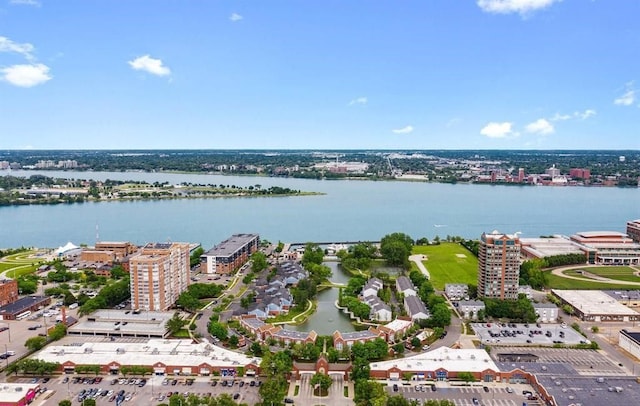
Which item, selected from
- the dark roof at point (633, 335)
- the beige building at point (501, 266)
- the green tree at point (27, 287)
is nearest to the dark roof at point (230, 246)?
the green tree at point (27, 287)

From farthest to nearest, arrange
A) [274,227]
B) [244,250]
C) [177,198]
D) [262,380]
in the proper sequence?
[177,198] → [274,227] → [244,250] → [262,380]

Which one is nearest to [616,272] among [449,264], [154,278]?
[449,264]

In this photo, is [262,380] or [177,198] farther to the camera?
[177,198]

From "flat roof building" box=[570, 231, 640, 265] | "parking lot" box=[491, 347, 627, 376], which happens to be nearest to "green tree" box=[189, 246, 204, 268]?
"parking lot" box=[491, 347, 627, 376]

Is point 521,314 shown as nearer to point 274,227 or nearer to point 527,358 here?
point 527,358

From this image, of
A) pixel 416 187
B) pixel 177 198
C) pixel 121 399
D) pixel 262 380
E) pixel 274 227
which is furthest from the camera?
pixel 416 187

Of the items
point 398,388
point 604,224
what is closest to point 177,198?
point 604,224

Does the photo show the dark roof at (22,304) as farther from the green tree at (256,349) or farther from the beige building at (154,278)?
the green tree at (256,349)
